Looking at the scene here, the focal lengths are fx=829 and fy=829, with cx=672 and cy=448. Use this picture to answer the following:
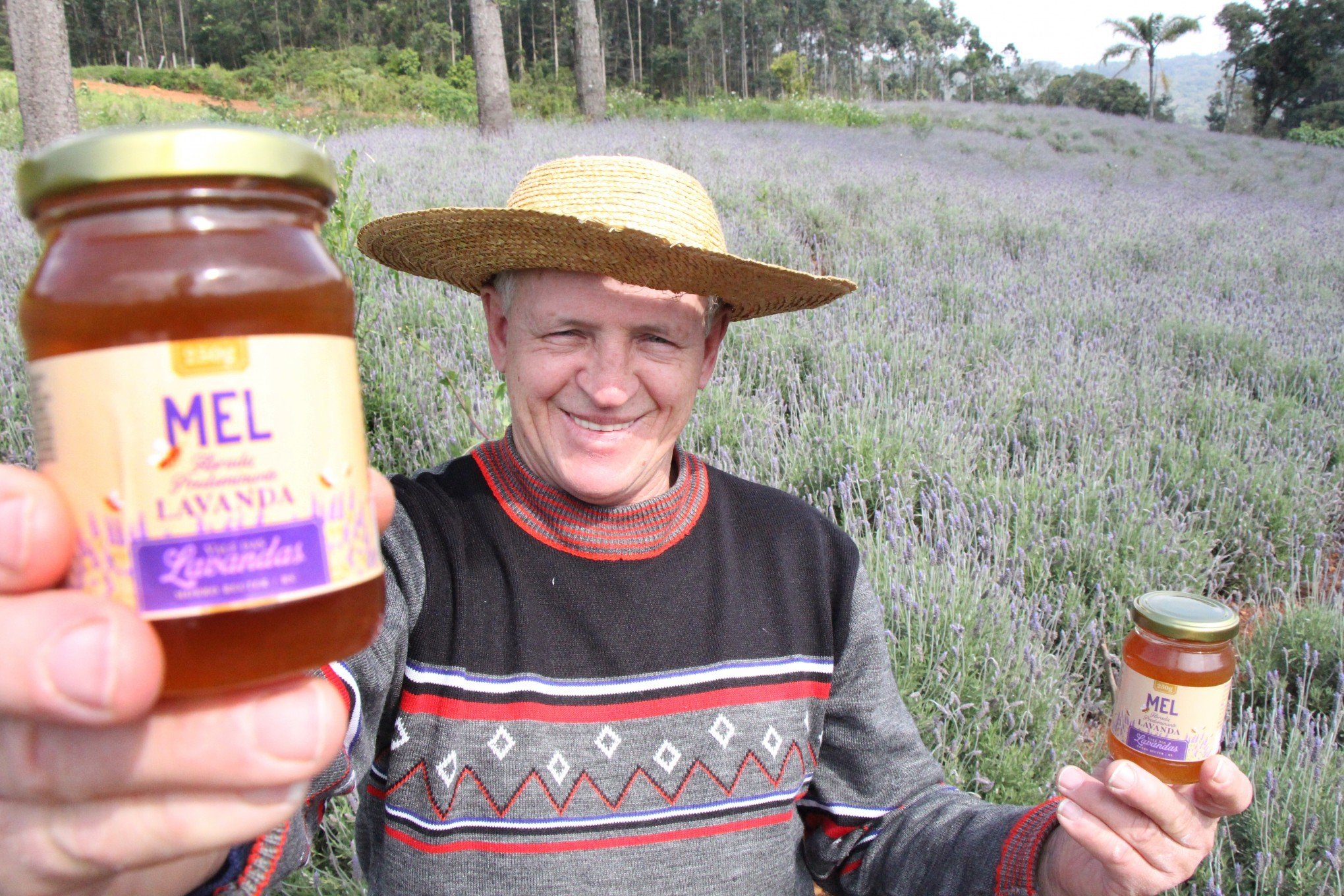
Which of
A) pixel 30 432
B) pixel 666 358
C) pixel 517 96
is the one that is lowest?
pixel 30 432

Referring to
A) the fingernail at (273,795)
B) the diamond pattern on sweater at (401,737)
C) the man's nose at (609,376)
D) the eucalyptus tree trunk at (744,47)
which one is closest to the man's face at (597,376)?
the man's nose at (609,376)

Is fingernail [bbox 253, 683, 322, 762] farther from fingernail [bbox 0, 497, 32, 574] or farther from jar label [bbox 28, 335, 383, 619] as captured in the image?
fingernail [bbox 0, 497, 32, 574]

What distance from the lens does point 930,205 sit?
855cm

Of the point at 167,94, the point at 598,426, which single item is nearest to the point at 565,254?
the point at 598,426

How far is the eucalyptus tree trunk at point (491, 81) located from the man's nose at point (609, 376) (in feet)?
38.5

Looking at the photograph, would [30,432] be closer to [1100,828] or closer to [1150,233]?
[1100,828]

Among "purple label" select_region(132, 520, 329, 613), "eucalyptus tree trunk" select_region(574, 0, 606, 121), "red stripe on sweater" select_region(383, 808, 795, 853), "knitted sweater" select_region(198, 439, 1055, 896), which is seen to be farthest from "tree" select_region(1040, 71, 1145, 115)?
"purple label" select_region(132, 520, 329, 613)

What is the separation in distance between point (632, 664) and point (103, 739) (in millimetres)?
897

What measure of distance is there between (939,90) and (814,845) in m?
61.8

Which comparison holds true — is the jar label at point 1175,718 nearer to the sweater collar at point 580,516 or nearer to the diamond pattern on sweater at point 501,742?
the sweater collar at point 580,516

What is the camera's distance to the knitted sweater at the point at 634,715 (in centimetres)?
139

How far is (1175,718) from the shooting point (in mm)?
1091

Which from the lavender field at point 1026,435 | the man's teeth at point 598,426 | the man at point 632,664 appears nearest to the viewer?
the man at point 632,664

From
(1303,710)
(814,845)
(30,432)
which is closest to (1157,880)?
(814,845)
